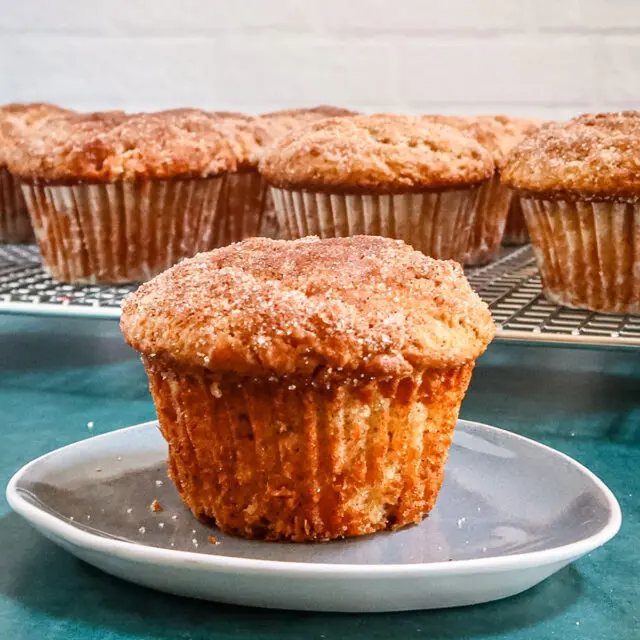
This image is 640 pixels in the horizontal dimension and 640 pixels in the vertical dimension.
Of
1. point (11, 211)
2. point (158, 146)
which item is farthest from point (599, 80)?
point (11, 211)

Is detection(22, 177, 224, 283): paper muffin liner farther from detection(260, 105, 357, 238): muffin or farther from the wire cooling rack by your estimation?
detection(260, 105, 357, 238): muffin

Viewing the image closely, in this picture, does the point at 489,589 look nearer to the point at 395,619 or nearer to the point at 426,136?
the point at 395,619

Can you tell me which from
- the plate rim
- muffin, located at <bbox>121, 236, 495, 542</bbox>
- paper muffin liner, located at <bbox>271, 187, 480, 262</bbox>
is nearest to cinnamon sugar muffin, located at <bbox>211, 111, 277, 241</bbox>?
paper muffin liner, located at <bbox>271, 187, 480, 262</bbox>

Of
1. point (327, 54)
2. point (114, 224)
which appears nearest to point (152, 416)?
point (114, 224)

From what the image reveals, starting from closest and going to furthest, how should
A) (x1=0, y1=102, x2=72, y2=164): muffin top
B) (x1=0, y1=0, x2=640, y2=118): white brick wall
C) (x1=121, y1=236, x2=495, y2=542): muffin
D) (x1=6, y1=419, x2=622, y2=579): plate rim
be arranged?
(x1=6, y1=419, x2=622, y2=579): plate rim
(x1=121, y1=236, x2=495, y2=542): muffin
(x1=0, y1=102, x2=72, y2=164): muffin top
(x1=0, y1=0, x2=640, y2=118): white brick wall

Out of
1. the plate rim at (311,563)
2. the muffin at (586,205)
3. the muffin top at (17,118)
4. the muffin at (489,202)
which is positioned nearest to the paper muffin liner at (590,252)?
the muffin at (586,205)

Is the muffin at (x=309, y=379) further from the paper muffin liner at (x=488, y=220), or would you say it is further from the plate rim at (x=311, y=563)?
the paper muffin liner at (x=488, y=220)
